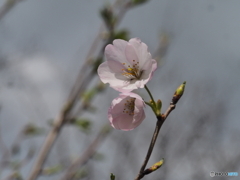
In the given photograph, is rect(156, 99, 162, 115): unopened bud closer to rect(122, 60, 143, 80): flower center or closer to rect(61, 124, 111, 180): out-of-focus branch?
rect(122, 60, 143, 80): flower center

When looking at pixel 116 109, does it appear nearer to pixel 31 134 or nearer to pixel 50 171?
pixel 50 171

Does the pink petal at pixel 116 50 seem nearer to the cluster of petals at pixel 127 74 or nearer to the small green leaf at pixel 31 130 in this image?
the cluster of petals at pixel 127 74

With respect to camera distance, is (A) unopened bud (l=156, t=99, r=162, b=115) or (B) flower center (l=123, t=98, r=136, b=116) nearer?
(A) unopened bud (l=156, t=99, r=162, b=115)

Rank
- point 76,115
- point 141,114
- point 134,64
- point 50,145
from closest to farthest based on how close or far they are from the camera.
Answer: point 141,114 < point 134,64 < point 50,145 < point 76,115

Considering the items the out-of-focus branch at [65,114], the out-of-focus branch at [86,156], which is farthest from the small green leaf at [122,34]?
the out-of-focus branch at [86,156]

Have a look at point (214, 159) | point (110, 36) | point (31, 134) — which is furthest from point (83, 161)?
point (214, 159)

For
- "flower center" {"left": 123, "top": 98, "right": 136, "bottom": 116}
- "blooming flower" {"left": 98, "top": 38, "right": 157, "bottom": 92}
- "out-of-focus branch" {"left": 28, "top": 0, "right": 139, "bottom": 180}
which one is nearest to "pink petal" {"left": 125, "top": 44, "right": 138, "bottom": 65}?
"blooming flower" {"left": 98, "top": 38, "right": 157, "bottom": 92}

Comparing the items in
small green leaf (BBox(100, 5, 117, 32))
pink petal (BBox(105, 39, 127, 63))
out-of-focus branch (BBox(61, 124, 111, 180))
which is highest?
pink petal (BBox(105, 39, 127, 63))
